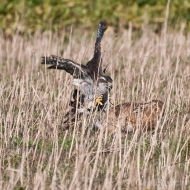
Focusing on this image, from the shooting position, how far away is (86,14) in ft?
52.2

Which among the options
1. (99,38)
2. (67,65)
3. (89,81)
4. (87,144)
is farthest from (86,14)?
(87,144)

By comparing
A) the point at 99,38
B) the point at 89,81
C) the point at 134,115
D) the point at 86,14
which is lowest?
the point at 134,115

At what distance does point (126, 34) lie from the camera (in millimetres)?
14547

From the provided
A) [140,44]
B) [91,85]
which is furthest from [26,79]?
[140,44]

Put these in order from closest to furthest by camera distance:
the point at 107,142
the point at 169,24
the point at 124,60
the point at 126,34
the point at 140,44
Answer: the point at 107,142, the point at 124,60, the point at 140,44, the point at 126,34, the point at 169,24

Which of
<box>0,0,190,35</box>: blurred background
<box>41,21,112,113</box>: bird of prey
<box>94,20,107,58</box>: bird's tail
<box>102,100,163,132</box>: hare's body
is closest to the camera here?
<box>102,100,163,132</box>: hare's body

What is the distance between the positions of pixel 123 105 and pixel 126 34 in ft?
20.9

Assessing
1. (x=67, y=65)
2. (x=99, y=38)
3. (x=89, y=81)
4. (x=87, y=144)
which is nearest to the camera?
(x=87, y=144)

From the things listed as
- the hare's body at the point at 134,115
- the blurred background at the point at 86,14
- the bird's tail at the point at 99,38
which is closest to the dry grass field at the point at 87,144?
the hare's body at the point at 134,115

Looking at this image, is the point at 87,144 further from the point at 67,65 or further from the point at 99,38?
the point at 99,38

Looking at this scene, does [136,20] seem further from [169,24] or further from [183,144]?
[183,144]

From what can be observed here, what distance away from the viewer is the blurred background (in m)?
15.4

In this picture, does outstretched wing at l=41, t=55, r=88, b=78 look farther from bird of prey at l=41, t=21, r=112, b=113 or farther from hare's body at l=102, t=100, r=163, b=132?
hare's body at l=102, t=100, r=163, b=132

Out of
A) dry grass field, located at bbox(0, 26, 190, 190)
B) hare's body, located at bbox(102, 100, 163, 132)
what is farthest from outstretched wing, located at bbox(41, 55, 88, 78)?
hare's body, located at bbox(102, 100, 163, 132)
